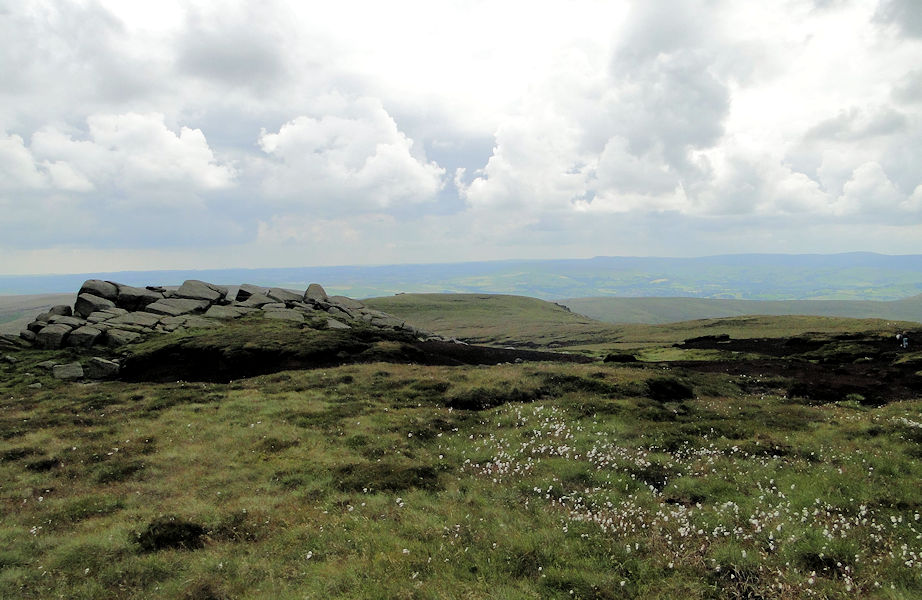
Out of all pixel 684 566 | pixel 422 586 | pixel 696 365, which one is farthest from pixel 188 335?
pixel 696 365

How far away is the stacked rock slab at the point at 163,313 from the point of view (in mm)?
50812

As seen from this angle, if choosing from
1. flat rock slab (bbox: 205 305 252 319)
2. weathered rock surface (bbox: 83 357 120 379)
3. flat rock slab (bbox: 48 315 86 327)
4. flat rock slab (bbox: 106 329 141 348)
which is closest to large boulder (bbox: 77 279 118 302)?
flat rock slab (bbox: 48 315 86 327)

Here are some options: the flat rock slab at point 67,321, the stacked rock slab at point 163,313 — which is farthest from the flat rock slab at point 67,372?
the flat rock slab at point 67,321

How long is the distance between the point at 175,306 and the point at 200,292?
967 centimetres

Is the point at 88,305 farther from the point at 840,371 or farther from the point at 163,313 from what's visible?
the point at 840,371

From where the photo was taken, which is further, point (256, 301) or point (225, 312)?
point (256, 301)

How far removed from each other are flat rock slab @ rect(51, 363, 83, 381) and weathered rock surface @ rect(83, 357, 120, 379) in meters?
0.73

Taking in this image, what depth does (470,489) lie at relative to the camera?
16.7 metres

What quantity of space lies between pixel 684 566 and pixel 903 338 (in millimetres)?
72059

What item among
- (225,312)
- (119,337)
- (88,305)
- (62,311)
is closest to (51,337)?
(119,337)

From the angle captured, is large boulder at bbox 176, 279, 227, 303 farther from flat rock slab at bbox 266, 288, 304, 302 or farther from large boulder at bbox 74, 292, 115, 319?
large boulder at bbox 74, 292, 115, 319

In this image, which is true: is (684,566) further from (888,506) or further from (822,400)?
(822,400)

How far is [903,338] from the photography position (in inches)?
2323

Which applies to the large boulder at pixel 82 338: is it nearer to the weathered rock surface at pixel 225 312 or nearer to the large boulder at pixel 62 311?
the large boulder at pixel 62 311
